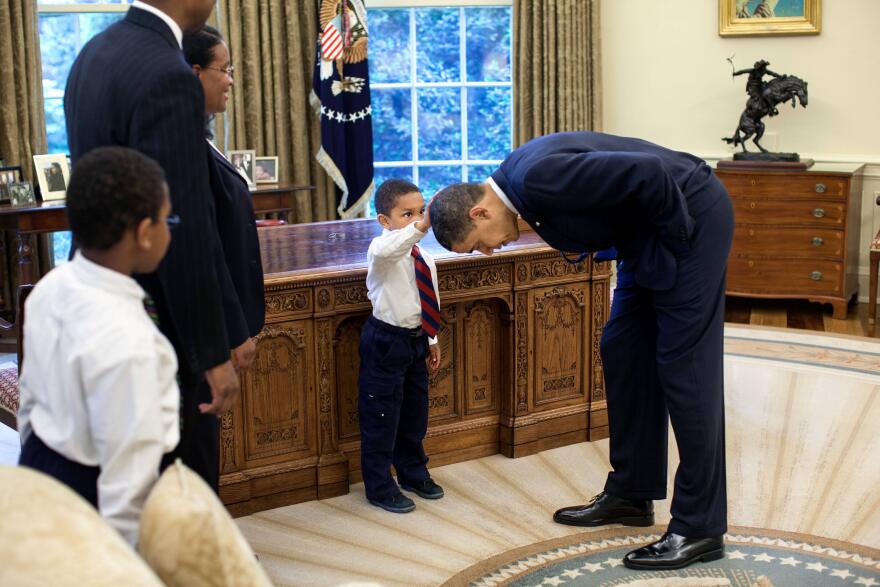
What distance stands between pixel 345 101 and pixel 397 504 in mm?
4256

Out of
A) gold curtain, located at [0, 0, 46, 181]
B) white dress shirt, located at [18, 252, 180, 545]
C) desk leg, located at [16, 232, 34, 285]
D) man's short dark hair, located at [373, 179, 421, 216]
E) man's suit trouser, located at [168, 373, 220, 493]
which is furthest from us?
gold curtain, located at [0, 0, 46, 181]

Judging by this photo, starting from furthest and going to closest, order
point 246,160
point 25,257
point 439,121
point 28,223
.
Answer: point 439,121 → point 246,160 → point 25,257 → point 28,223

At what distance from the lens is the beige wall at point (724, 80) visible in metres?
7.58

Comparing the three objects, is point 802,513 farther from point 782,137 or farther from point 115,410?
point 782,137

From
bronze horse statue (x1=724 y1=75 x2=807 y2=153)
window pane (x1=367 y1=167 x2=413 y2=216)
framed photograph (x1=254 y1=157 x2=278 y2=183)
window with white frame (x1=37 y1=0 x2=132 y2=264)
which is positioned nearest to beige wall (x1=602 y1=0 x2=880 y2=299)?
bronze horse statue (x1=724 y1=75 x2=807 y2=153)

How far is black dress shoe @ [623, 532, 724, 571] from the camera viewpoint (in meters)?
3.46

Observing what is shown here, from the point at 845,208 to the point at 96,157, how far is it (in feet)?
20.2

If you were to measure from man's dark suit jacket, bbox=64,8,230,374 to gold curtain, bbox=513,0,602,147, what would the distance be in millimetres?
5775

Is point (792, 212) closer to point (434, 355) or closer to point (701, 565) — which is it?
point (434, 355)

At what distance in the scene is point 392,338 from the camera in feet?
12.8

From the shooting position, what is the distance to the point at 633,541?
3.74m

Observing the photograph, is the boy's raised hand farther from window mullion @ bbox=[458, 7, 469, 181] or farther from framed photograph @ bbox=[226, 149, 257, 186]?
window mullion @ bbox=[458, 7, 469, 181]

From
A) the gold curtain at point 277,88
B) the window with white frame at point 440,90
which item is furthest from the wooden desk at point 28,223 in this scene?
the window with white frame at point 440,90

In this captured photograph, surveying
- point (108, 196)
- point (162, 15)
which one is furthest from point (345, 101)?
point (108, 196)
